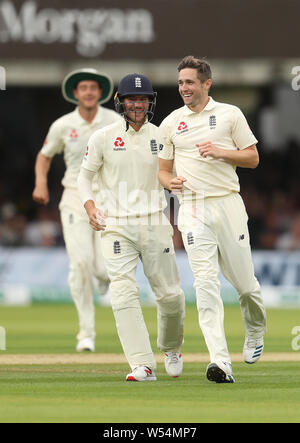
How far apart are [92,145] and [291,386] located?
84.0 inches

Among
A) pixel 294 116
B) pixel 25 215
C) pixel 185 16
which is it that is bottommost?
pixel 25 215

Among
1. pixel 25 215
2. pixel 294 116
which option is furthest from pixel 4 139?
pixel 294 116

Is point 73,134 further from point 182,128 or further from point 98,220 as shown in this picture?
point 98,220

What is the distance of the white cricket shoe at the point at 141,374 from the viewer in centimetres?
780

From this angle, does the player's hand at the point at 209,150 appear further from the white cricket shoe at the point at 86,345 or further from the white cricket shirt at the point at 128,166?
the white cricket shoe at the point at 86,345

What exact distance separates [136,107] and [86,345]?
2951 millimetres

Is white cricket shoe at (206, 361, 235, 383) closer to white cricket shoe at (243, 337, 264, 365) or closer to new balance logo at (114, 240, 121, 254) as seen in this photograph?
white cricket shoe at (243, 337, 264, 365)

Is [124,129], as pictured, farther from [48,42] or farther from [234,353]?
[48,42]

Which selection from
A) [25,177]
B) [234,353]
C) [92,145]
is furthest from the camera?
[25,177]

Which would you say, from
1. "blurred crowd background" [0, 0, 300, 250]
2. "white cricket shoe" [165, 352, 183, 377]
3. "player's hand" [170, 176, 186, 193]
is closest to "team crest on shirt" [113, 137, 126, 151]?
"player's hand" [170, 176, 186, 193]

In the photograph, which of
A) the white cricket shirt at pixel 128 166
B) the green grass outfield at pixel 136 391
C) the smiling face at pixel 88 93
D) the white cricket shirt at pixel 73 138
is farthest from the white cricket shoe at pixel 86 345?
the white cricket shirt at pixel 128 166

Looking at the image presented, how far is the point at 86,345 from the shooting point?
33.7ft

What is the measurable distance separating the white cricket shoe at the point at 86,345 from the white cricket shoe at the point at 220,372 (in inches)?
110

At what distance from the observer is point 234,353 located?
10.0 m
